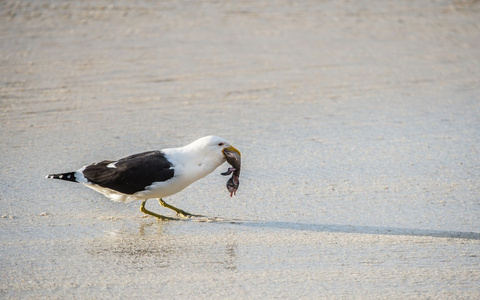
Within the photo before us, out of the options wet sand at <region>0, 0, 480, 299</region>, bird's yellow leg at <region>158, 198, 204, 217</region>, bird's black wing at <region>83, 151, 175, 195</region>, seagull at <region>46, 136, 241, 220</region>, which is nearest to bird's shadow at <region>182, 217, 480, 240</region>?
wet sand at <region>0, 0, 480, 299</region>

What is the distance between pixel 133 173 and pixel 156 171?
6.4 inches

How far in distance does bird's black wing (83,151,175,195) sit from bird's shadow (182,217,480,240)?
446 mm

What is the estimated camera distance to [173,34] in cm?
980

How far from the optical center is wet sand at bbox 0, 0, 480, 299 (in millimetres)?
3965

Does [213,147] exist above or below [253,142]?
above

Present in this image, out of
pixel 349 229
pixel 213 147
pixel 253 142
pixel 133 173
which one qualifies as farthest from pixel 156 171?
pixel 253 142

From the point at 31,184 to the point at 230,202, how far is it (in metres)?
1.52

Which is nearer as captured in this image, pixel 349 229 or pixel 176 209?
pixel 349 229

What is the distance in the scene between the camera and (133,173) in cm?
464

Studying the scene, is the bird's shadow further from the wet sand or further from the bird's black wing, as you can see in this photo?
the bird's black wing

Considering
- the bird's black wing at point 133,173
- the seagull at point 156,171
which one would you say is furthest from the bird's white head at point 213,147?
the bird's black wing at point 133,173

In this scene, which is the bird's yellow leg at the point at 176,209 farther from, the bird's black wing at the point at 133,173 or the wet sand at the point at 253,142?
the bird's black wing at the point at 133,173

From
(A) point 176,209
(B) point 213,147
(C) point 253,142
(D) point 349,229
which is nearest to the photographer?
(D) point 349,229

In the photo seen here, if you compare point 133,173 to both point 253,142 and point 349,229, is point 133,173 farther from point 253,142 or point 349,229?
point 253,142
